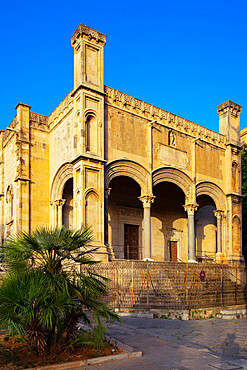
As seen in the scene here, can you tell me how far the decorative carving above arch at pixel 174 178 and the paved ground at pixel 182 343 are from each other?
27.1 feet

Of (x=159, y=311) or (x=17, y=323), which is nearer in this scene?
(x=17, y=323)

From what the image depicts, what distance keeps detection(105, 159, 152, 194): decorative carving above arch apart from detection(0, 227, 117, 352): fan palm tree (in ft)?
30.5

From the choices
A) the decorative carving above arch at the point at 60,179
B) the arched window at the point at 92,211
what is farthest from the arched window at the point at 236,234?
the decorative carving above arch at the point at 60,179

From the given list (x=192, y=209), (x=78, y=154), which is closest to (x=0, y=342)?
(x=78, y=154)

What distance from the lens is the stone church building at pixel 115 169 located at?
1470 cm

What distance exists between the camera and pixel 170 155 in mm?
18109

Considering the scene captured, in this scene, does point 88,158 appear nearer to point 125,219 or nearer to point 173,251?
point 125,219

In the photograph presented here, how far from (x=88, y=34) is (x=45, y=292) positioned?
12.8 m

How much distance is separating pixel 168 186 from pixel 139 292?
35.4 ft

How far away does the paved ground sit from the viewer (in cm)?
546

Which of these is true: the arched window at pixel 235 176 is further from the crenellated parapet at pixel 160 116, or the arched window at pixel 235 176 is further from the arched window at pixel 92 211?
the arched window at pixel 92 211

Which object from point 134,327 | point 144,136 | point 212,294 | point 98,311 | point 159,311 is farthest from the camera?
point 144,136

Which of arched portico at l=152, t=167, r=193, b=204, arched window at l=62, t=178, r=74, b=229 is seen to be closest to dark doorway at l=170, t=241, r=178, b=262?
arched portico at l=152, t=167, r=193, b=204

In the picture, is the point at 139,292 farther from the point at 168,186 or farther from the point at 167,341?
the point at 168,186
